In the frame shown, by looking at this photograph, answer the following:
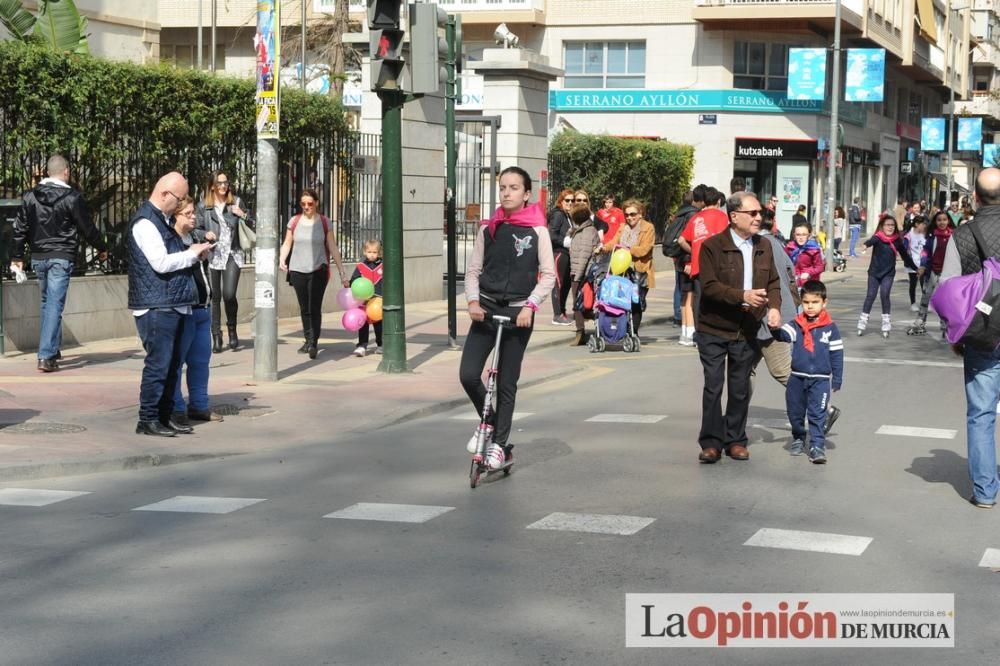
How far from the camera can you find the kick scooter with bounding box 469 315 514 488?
867 cm

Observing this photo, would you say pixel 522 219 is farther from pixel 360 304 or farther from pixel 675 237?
pixel 675 237

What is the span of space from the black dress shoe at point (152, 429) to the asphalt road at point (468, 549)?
85cm

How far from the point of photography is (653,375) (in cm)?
1455

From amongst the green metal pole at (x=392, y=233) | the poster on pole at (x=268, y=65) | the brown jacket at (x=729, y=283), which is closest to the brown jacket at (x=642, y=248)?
the green metal pole at (x=392, y=233)

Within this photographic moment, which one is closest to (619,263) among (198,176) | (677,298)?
(677,298)

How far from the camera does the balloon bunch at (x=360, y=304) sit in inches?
590

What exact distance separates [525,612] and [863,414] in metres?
6.75

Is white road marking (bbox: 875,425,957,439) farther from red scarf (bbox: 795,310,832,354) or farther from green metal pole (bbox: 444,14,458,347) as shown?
green metal pole (bbox: 444,14,458,347)

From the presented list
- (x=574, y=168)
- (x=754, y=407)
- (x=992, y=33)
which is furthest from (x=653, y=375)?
(x=992, y=33)

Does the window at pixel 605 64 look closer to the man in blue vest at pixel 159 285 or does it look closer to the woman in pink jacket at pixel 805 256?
the woman in pink jacket at pixel 805 256

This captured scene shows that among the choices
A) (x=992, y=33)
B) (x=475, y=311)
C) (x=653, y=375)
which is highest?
(x=992, y=33)

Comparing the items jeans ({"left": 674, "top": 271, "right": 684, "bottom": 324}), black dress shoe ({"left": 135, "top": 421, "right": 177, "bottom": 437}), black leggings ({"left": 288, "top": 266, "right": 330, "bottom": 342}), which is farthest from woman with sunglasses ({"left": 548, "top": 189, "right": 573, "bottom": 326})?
black dress shoe ({"left": 135, "top": 421, "right": 177, "bottom": 437})

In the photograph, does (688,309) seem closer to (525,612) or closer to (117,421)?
(117,421)

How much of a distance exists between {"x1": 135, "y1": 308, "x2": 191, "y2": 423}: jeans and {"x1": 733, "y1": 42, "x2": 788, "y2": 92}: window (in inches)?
1551
